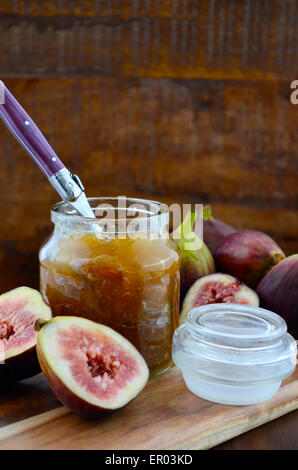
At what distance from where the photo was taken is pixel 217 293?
1.13 meters

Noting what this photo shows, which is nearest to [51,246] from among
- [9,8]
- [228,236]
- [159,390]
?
[159,390]

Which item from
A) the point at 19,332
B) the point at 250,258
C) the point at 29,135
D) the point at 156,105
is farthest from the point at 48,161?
the point at 156,105

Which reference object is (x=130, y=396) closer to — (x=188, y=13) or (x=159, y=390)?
(x=159, y=390)

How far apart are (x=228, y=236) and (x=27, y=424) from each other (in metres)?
0.64

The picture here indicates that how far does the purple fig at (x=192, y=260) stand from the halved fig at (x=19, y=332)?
0.36m

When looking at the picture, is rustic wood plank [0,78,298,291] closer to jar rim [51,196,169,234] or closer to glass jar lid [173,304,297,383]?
jar rim [51,196,169,234]

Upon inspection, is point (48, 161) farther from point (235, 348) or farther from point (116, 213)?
point (235, 348)

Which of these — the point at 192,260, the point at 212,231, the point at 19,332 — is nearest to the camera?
the point at 19,332

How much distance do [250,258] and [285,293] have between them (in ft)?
0.48

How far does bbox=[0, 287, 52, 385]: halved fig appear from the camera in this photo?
0.85m

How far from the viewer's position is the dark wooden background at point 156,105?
1658 mm

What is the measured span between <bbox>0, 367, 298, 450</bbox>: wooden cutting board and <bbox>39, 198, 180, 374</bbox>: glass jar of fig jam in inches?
3.7

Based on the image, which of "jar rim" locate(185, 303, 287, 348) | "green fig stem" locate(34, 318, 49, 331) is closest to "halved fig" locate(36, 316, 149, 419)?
"green fig stem" locate(34, 318, 49, 331)

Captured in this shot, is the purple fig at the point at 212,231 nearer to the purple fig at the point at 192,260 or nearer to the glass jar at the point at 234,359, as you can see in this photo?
the purple fig at the point at 192,260
